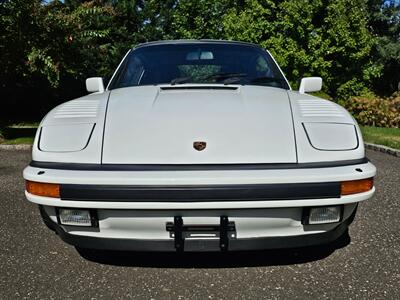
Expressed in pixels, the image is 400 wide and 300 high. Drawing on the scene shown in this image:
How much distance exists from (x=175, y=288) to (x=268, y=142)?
Answer: 94 centimetres

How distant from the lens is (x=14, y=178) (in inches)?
207

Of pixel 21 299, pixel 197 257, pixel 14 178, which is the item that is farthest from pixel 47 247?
pixel 14 178

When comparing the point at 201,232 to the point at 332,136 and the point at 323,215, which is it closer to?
the point at 323,215

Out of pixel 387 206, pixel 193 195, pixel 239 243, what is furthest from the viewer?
pixel 387 206

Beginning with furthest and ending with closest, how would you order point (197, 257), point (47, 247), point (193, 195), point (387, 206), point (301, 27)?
point (301, 27), point (387, 206), point (47, 247), point (197, 257), point (193, 195)

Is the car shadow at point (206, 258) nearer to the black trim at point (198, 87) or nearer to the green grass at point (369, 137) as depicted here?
the black trim at point (198, 87)

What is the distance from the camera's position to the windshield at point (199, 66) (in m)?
3.24

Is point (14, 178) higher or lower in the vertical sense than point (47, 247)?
lower

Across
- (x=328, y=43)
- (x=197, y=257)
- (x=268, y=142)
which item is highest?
(x=268, y=142)

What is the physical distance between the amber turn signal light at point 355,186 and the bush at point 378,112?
967 centimetres

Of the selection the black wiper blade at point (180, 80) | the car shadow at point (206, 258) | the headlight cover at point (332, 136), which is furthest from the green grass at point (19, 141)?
the headlight cover at point (332, 136)

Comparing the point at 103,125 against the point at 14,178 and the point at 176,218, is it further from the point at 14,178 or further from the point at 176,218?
the point at 14,178

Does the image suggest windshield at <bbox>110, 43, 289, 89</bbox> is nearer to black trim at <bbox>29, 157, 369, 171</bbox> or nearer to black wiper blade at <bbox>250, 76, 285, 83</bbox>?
black wiper blade at <bbox>250, 76, 285, 83</bbox>

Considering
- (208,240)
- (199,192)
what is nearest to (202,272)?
(208,240)
